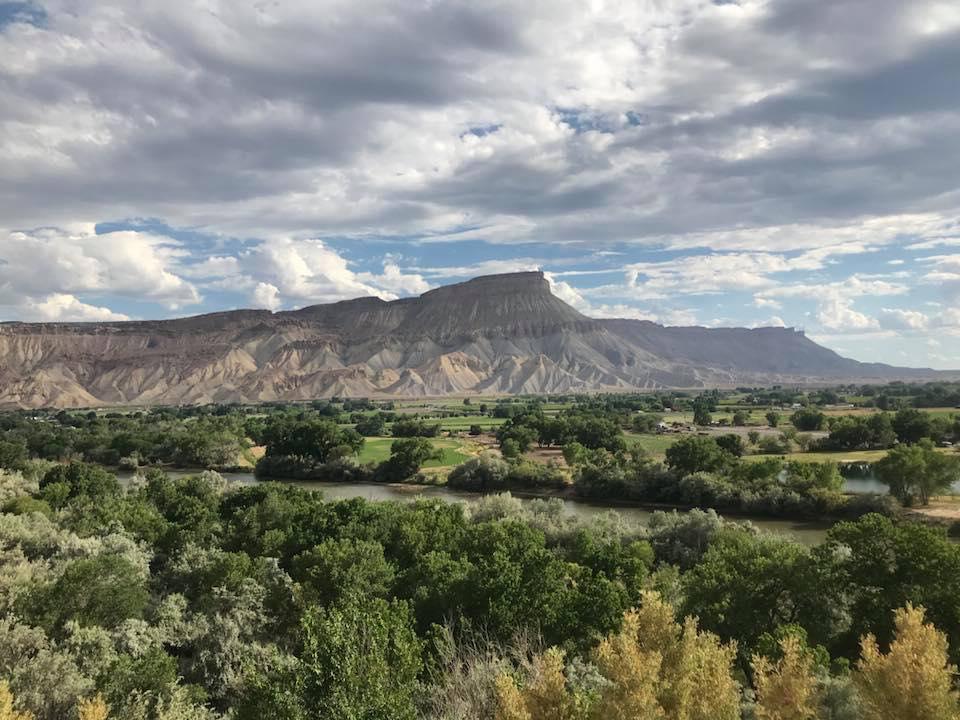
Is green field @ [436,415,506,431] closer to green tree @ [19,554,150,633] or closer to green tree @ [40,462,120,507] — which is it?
green tree @ [40,462,120,507]

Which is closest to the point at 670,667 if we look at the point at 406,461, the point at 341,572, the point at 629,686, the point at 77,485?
the point at 629,686

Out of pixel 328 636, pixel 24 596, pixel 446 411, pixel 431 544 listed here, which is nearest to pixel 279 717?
pixel 328 636

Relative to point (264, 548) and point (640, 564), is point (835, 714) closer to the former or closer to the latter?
point (640, 564)

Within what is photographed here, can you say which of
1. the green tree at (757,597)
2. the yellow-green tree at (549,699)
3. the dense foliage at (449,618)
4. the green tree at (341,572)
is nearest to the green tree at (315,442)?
the dense foliage at (449,618)

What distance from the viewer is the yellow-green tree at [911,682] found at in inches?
417

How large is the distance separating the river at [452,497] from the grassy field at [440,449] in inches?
317

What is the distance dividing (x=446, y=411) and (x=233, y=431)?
219ft

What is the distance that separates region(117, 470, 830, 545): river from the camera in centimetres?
5234

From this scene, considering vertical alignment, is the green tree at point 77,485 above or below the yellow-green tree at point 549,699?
below

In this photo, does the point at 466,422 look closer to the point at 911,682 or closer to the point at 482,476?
the point at 482,476

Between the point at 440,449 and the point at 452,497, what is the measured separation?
2150cm

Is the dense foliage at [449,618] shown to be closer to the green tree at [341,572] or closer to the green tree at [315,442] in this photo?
the green tree at [341,572]

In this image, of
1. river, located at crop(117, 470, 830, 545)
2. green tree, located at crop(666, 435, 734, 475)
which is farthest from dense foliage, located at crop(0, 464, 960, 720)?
green tree, located at crop(666, 435, 734, 475)

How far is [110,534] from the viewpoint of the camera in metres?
33.3
